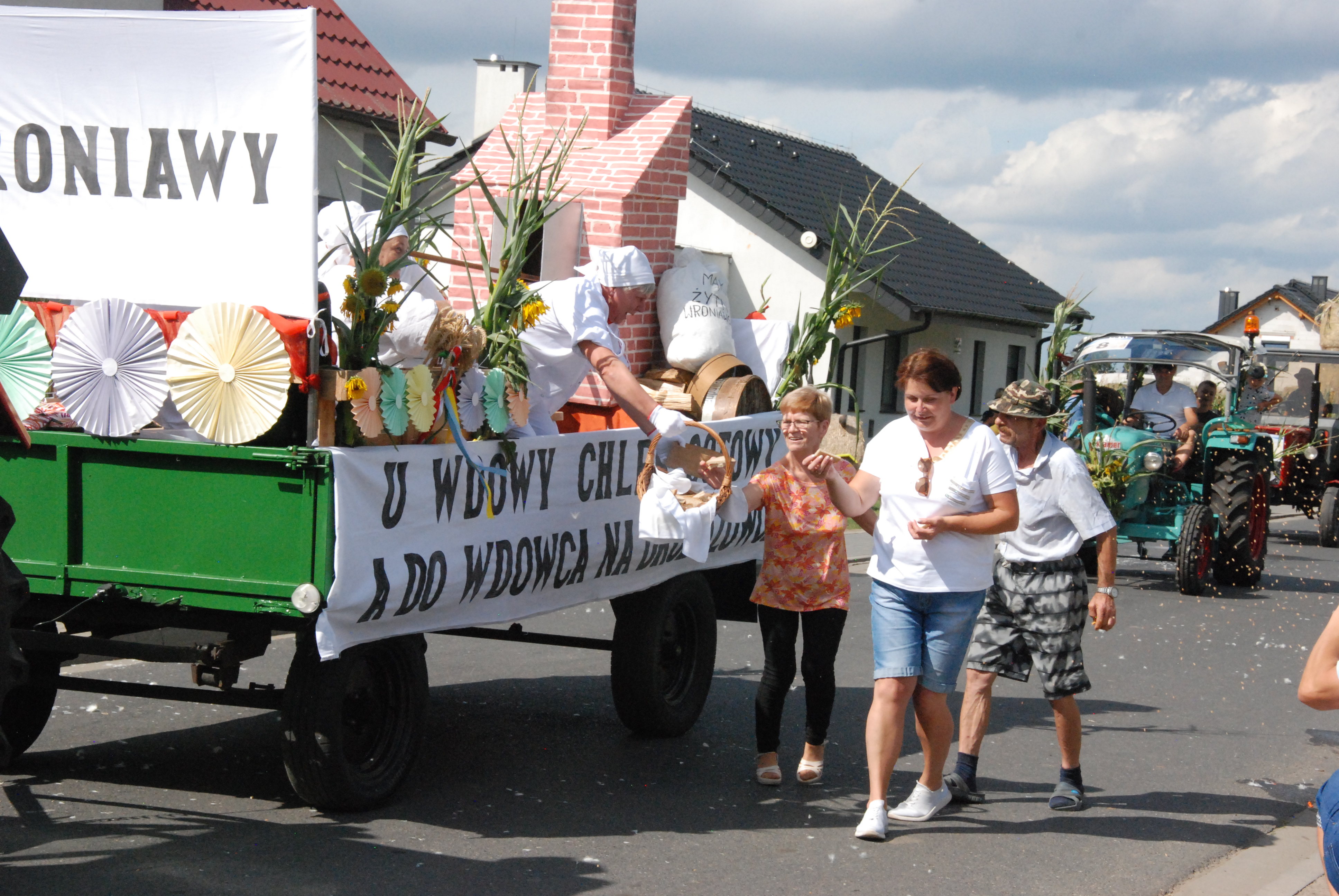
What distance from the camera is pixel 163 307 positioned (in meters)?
5.20

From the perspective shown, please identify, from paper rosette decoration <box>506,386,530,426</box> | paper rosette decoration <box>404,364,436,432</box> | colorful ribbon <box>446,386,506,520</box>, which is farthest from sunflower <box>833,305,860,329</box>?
paper rosette decoration <box>404,364,436,432</box>

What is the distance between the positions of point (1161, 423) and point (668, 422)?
10.3 metres

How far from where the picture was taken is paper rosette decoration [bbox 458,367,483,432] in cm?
550

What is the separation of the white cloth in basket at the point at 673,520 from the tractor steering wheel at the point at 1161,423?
33.6 feet

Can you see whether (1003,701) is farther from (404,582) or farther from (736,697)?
(404,582)

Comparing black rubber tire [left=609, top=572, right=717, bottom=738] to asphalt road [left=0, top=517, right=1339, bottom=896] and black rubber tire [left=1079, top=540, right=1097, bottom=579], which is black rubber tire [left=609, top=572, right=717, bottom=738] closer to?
asphalt road [left=0, top=517, right=1339, bottom=896]

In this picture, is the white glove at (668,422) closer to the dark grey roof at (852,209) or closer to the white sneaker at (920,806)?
the white sneaker at (920,806)

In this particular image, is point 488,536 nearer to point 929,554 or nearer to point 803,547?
point 803,547

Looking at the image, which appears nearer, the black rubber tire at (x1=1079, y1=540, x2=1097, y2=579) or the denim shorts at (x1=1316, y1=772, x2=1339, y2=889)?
the denim shorts at (x1=1316, y1=772, x2=1339, y2=889)

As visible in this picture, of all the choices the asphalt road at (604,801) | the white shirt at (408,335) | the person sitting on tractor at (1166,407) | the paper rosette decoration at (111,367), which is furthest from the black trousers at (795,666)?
the person sitting on tractor at (1166,407)

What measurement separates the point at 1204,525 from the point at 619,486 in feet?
29.6

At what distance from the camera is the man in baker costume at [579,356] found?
6020 millimetres

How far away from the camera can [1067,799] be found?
20.3 feet

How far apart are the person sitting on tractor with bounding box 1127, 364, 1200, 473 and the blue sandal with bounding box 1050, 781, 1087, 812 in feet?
29.7
